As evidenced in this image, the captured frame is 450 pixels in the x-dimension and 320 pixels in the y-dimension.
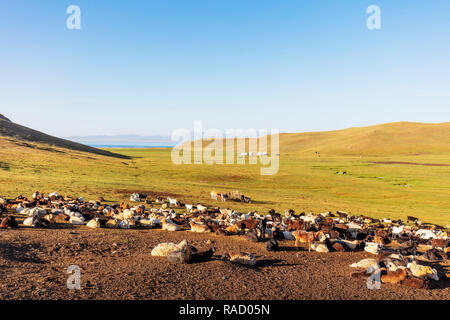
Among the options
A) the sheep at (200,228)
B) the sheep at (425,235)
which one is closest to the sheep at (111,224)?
the sheep at (200,228)

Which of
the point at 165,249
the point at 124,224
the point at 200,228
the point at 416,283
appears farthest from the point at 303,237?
the point at 124,224

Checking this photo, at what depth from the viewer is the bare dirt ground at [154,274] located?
5914 millimetres

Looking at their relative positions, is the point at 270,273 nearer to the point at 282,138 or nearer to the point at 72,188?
the point at 72,188

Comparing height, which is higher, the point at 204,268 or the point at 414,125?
the point at 414,125

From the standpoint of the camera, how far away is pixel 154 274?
6836 millimetres

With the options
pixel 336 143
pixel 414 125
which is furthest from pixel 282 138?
pixel 414 125

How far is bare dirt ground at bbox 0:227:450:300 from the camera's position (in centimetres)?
591

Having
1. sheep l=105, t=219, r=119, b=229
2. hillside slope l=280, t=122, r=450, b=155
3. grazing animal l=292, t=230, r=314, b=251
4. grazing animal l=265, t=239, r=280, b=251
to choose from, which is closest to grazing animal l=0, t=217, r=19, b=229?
sheep l=105, t=219, r=119, b=229

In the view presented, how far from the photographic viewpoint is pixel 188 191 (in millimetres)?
26484

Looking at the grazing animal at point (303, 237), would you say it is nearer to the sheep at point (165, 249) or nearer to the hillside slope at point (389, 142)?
the sheep at point (165, 249)

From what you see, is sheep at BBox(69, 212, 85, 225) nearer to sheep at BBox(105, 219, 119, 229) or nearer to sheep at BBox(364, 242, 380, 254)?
sheep at BBox(105, 219, 119, 229)

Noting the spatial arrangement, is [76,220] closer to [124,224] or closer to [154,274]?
[124,224]

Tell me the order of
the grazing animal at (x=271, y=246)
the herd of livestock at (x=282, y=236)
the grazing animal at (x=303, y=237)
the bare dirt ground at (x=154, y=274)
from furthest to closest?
the grazing animal at (x=303, y=237) → the grazing animal at (x=271, y=246) → the herd of livestock at (x=282, y=236) → the bare dirt ground at (x=154, y=274)
